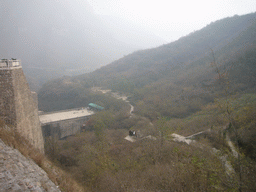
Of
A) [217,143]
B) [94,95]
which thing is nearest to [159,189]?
[217,143]

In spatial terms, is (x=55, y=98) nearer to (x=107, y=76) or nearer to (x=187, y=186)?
(x=107, y=76)

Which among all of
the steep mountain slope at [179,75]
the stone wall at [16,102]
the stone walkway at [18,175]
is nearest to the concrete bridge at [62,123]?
the steep mountain slope at [179,75]

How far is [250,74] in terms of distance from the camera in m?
22.8

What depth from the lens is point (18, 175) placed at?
4.62 m

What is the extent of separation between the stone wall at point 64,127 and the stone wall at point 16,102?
1092 cm

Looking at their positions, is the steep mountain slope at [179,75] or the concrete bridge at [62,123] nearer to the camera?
the concrete bridge at [62,123]

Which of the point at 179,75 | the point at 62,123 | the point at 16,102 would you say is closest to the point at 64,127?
the point at 62,123

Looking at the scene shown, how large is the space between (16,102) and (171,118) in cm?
1686

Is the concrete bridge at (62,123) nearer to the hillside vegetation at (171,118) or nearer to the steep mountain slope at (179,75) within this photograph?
the hillside vegetation at (171,118)

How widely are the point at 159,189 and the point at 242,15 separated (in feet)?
209

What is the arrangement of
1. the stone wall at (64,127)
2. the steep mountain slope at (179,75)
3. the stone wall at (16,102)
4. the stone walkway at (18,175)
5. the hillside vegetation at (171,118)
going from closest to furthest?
the stone walkway at (18,175) → the hillside vegetation at (171,118) → the stone wall at (16,102) → the stone wall at (64,127) → the steep mountain slope at (179,75)

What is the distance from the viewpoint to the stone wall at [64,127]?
19234mm

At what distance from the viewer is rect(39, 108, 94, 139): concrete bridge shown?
1930 centimetres

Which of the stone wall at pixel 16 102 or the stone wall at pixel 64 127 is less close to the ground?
the stone wall at pixel 16 102
